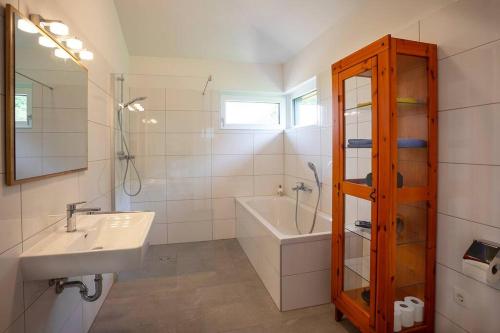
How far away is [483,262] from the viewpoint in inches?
50.6

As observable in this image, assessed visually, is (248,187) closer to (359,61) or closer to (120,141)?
(120,141)

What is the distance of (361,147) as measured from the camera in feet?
5.76

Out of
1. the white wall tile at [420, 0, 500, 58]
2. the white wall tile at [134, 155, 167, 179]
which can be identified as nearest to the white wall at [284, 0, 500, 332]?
the white wall tile at [420, 0, 500, 58]

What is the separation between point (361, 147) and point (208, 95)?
7.42ft

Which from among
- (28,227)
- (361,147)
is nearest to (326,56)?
(361,147)

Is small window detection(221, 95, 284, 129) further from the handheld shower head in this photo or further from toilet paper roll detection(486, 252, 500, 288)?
toilet paper roll detection(486, 252, 500, 288)

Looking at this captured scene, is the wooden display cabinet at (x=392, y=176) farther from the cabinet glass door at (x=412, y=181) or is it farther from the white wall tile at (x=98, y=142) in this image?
the white wall tile at (x=98, y=142)

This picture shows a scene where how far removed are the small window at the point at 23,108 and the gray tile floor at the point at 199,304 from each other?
149 cm

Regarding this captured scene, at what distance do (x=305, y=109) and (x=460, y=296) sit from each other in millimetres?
2501

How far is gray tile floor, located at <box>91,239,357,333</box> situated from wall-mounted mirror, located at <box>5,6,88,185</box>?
1158 mm

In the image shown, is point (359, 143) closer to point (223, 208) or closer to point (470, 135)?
point (470, 135)

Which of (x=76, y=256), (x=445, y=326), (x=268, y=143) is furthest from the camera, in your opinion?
(x=268, y=143)

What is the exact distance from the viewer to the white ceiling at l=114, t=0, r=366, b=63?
8.64 feet

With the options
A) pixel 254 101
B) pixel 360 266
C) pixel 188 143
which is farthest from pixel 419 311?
pixel 254 101
